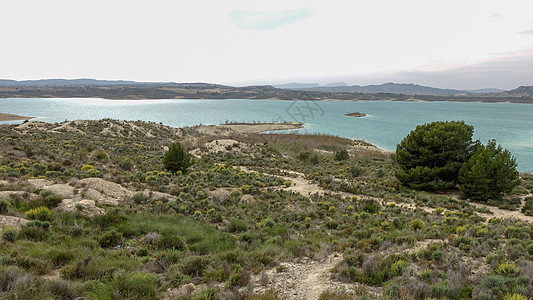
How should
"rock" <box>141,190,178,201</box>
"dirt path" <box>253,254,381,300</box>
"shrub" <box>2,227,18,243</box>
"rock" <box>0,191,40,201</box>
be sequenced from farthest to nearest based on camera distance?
"rock" <box>141,190,178,201</box>
"rock" <box>0,191,40,201</box>
"shrub" <box>2,227,18,243</box>
"dirt path" <box>253,254,381,300</box>

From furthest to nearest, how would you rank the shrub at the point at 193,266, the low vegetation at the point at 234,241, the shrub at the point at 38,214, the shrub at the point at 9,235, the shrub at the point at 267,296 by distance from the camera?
the shrub at the point at 38,214, the shrub at the point at 9,235, the shrub at the point at 193,266, the low vegetation at the point at 234,241, the shrub at the point at 267,296

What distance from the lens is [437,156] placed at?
2023 centimetres

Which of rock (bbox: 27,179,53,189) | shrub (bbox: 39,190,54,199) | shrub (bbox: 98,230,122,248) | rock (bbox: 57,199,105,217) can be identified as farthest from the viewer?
rock (bbox: 27,179,53,189)

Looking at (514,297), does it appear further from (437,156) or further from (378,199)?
(437,156)

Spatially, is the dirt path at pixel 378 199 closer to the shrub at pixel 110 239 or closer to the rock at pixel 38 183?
the shrub at pixel 110 239

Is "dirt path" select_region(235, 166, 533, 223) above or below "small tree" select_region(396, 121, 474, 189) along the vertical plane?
below

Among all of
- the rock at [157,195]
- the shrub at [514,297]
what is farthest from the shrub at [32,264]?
the shrub at [514,297]

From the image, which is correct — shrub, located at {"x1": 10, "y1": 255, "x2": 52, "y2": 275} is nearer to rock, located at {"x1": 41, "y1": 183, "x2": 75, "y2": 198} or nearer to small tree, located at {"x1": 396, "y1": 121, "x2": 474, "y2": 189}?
rock, located at {"x1": 41, "y1": 183, "x2": 75, "y2": 198}

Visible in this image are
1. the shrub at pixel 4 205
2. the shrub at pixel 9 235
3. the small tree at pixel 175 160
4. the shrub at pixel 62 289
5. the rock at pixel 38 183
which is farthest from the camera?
the small tree at pixel 175 160

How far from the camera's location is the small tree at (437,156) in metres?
19.8

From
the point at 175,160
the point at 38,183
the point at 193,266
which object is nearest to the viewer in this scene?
the point at 193,266

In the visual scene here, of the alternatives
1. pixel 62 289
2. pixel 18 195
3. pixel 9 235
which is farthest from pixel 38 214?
pixel 62 289

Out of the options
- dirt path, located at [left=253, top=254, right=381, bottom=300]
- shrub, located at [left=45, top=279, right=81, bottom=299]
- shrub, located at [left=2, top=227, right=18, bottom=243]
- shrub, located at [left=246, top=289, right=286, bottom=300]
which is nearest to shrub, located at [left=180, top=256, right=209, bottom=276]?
dirt path, located at [left=253, top=254, right=381, bottom=300]

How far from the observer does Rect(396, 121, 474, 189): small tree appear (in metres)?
19.8
